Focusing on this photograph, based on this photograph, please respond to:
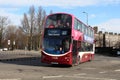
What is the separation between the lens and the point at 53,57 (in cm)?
2917

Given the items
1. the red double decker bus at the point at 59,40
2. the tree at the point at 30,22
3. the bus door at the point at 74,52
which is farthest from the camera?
the tree at the point at 30,22

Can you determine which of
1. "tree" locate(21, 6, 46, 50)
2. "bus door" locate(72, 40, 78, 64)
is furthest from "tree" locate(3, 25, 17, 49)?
"bus door" locate(72, 40, 78, 64)

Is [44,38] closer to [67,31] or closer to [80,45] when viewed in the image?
[67,31]

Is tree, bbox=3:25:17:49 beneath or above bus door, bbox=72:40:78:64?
above

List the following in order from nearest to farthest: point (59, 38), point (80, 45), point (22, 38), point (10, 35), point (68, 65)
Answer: point (59, 38)
point (68, 65)
point (80, 45)
point (22, 38)
point (10, 35)

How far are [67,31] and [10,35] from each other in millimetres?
111229

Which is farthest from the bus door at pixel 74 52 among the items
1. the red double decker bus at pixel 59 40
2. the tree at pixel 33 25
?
the tree at pixel 33 25

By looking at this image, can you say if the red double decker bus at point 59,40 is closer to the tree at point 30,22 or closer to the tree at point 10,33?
the tree at point 30,22

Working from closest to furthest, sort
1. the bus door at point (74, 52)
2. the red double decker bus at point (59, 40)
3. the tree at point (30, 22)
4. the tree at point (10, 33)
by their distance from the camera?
the red double decker bus at point (59, 40) < the bus door at point (74, 52) < the tree at point (30, 22) < the tree at point (10, 33)

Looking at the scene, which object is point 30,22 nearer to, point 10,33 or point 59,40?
point 10,33

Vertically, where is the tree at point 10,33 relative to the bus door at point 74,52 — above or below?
above

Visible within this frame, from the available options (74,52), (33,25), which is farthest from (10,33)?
(74,52)

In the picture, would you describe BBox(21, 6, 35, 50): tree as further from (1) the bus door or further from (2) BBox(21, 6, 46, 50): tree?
(1) the bus door

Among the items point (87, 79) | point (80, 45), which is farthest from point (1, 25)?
point (87, 79)
